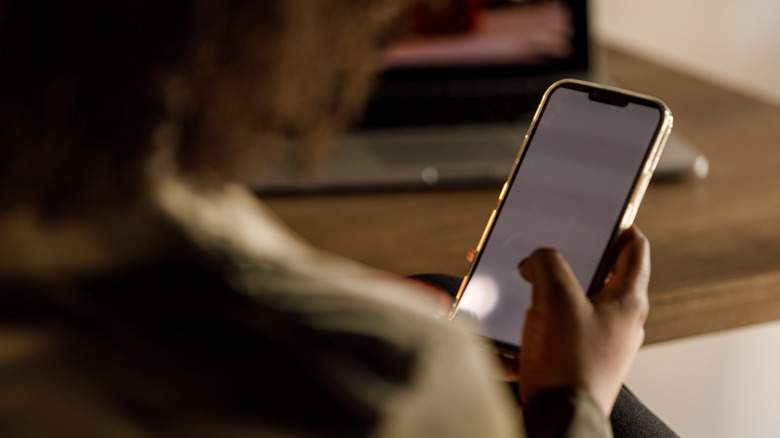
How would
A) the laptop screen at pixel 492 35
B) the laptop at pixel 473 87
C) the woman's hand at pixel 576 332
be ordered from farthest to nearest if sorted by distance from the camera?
the laptop screen at pixel 492 35
the laptop at pixel 473 87
the woman's hand at pixel 576 332

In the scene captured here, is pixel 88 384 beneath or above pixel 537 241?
beneath

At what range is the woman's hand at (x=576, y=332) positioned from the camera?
0.91ft

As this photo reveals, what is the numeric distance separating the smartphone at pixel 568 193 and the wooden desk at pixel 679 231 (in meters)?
0.11

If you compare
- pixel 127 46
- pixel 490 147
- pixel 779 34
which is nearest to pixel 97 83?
pixel 127 46

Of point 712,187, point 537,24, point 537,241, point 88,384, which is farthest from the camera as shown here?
point 537,24

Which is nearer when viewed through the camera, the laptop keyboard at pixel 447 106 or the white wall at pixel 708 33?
the laptop keyboard at pixel 447 106

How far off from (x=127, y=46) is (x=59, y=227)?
47mm

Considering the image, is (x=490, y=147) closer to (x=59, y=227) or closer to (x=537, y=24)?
Answer: (x=537, y=24)

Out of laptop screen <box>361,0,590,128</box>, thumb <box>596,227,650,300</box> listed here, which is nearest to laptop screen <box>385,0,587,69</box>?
laptop screen <box>361,0,590,128</box>

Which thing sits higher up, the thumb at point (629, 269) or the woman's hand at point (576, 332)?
the thumb at point (629, 269)

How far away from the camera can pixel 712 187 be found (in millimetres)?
619

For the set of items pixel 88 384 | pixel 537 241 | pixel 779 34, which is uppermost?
pixel 779 34

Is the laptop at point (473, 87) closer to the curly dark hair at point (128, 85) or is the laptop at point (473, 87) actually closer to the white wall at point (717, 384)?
the white wall at point (717, 384)

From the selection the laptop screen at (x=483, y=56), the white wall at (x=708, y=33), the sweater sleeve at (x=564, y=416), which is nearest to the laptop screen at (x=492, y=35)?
the laptop screen at (x=483, y=56)
